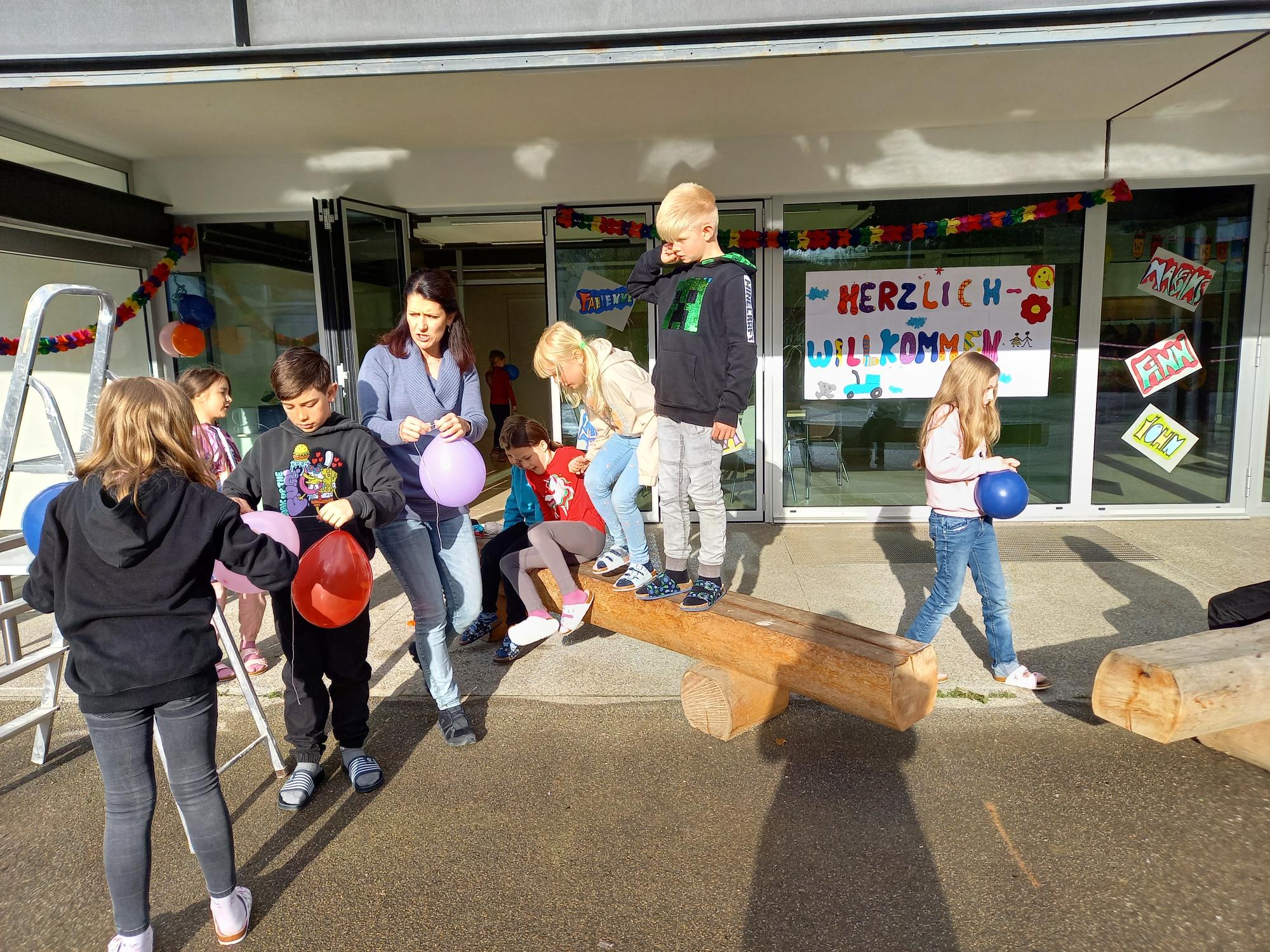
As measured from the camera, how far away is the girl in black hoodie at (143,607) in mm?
2215

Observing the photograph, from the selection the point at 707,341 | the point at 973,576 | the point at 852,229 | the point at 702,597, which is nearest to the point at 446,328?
the point at 707,341

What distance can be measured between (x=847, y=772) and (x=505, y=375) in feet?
28.7

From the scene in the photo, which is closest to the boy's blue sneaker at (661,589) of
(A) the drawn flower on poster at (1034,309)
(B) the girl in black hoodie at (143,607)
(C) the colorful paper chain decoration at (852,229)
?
(B) the girl in black hoodie at (143,607)

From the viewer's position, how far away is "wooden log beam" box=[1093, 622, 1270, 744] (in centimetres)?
268

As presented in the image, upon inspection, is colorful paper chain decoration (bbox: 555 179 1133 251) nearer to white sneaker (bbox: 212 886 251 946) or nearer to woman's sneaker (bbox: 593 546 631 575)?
woman's sneaker (bbox: 593 546 631 575)

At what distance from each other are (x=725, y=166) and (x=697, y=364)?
13.7 ft

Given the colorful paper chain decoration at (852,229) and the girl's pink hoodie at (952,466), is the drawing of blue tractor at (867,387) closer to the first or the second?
the colorful paper chain decoration at (852,229)

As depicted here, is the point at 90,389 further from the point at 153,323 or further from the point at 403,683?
the point at 153,323

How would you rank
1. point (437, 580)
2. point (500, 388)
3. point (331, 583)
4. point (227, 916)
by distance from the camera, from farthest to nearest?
point (500, 388) → point (437, 580) → point (331, 583) → point (227, 916)

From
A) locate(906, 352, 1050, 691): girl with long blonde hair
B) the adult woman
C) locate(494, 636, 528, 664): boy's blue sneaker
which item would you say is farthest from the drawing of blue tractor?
the adult woman

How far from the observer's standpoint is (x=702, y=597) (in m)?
3.71

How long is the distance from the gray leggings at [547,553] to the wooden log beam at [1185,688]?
96.5 inches

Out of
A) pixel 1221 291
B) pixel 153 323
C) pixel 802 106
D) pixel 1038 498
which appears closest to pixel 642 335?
pixel 802 106

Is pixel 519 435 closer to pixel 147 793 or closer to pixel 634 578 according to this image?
pixel 634 578
